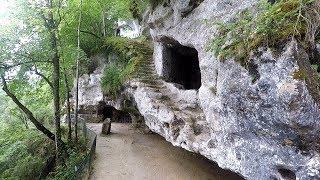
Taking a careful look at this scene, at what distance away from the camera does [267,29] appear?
653 centimetres

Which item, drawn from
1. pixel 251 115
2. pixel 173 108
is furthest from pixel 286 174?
pixel 173 108

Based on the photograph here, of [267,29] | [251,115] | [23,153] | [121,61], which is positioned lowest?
[23,153]

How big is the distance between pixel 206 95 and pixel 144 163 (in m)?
5.29

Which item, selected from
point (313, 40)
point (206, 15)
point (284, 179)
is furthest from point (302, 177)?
point (206, 15)

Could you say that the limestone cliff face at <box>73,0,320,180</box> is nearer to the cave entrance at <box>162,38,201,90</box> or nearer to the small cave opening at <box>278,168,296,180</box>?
the small cave opening at <box>278,168,296,180</box>

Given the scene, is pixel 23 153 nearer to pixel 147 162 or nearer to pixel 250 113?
pixel 147 162

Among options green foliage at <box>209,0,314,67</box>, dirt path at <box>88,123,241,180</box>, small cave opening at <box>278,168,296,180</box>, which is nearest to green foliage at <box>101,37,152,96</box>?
dirt path at <box>88,123,241,180</box>

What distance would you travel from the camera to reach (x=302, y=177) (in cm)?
591

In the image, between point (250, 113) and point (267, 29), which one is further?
point (250, 113)

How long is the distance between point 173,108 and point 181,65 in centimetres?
517

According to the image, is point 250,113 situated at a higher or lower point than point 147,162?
higher

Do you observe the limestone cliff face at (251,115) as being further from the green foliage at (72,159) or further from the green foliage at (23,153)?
the green foliage at (23,153)

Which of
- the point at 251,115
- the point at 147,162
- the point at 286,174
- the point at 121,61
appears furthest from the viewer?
the point at 121,61

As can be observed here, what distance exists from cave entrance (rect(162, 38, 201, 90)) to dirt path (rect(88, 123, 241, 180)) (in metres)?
3.44
